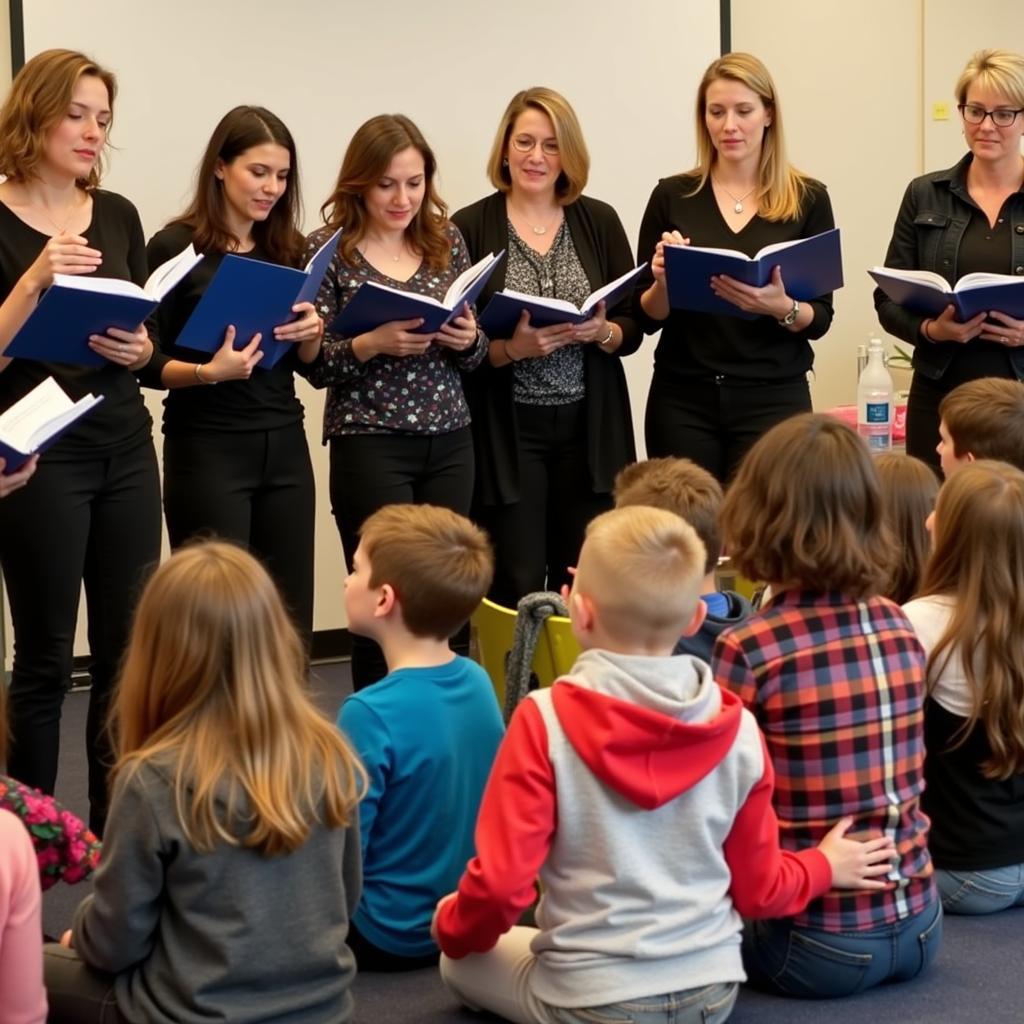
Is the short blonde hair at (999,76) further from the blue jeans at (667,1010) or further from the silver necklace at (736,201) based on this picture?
the blue jeans at (667,1010)

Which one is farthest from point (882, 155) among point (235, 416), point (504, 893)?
point (504, 893)

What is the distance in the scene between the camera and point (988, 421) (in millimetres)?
3291

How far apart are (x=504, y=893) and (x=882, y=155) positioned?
13.6 feet

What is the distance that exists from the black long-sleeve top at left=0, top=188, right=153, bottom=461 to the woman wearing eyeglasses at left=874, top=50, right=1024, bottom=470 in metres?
1.97

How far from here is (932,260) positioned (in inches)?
161

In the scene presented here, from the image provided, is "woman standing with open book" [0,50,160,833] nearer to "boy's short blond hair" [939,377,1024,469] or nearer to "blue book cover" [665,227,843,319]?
"blue book cover" [665,227,843,319]

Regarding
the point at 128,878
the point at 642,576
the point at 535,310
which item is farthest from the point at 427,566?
the point at 535,310

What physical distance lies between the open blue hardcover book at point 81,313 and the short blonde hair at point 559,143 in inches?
42.7

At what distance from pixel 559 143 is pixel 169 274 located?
1.16 metres

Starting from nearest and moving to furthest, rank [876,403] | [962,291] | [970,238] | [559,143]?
[962,291] < [559,143] < [970,238] < [876,403]

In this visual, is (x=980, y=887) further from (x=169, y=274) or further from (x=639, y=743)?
(x=169, y=274)

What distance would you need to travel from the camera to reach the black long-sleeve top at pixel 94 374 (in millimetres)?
3031

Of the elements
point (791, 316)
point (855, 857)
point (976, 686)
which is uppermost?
point (791, 316)

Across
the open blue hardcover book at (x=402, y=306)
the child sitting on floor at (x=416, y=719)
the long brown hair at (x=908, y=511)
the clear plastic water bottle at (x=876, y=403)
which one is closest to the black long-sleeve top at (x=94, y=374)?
the open blue hardcover book at (x=402, y=306)
